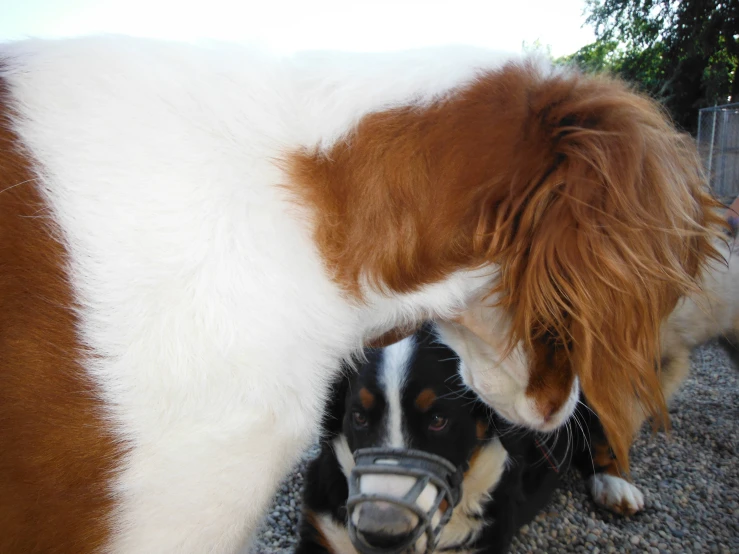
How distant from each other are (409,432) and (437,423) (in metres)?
0.11

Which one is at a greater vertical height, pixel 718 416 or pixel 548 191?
pixel 548 191

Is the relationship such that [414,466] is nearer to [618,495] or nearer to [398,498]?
[398,498]

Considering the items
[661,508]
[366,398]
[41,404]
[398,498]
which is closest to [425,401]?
[366,398]

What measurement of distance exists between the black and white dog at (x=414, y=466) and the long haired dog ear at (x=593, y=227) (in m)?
0.78

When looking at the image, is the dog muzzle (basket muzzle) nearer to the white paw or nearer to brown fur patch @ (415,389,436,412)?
brown fur patch @ (415,389,436,412)

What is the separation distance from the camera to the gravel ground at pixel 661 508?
255 cm

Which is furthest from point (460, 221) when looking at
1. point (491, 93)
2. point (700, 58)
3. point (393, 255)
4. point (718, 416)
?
point (700, 58)

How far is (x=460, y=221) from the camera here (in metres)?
1.08

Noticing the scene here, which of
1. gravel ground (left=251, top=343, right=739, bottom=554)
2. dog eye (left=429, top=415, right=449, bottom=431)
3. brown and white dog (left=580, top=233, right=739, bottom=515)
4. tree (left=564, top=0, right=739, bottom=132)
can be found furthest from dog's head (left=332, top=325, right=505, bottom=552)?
tree (left=564, top=0, right=739, bottom=132)

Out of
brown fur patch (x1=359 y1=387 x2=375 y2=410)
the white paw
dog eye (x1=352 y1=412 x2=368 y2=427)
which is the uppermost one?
brown fur patch (x1=359 y1=387 x2=375 y2=410)

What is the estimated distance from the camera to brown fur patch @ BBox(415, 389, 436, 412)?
199cm

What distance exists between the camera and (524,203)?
42.6 inches

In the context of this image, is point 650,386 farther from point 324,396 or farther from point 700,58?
point 700,58

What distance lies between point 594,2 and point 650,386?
13911 mm
